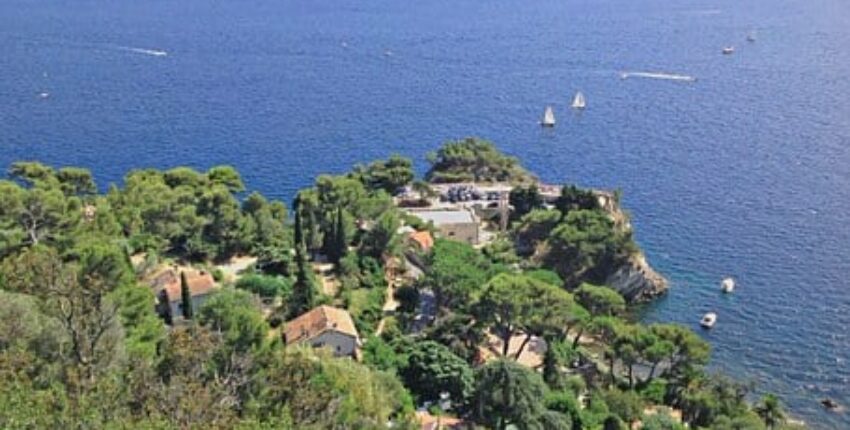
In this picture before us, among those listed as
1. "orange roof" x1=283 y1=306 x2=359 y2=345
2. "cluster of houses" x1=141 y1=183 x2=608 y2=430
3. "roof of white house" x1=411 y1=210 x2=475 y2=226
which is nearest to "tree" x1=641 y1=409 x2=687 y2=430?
"cluster of houses" x1=141 y1=183 x2=608 y2=430

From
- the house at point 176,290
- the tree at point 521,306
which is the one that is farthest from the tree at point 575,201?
the house at point 176,290

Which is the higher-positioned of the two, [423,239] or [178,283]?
[178,283]

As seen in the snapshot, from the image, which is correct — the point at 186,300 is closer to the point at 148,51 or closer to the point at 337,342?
the point at 337,342

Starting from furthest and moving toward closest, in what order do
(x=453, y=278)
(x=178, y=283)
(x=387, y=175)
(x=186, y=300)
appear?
(x=387, y=175)
(x=453, y=278)
(x=178, y=283)
(x=186, y=300)

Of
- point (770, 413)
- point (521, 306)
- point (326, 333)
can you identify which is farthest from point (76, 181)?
point (770, 413)

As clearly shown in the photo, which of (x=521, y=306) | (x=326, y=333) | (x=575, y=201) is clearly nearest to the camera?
(x=326, y=333)

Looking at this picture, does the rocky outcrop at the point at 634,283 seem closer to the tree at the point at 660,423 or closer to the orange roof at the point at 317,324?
the tree at the point at 660,423

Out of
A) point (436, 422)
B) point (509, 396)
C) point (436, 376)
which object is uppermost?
point (509, 396)
